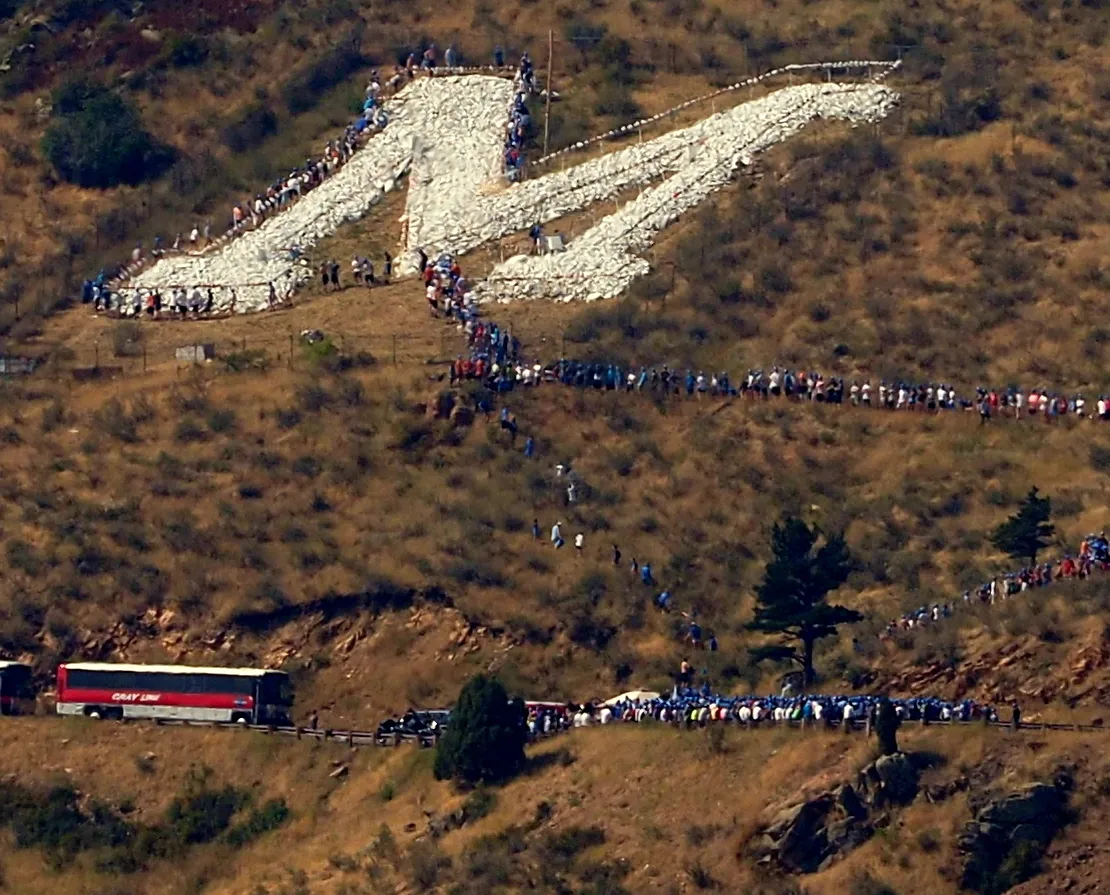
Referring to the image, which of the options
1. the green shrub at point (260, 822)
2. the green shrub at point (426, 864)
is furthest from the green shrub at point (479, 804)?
the green shrub at point (260, 822)

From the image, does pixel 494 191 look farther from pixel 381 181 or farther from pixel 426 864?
pixel 426 864

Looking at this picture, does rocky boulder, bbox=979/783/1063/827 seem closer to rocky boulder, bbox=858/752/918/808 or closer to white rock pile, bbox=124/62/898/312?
rocky boulder, bbox=858/752/918/808

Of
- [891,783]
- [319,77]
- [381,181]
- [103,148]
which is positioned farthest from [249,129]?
[891,783]

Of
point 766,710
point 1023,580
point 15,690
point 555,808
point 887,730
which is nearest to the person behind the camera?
point 887,730

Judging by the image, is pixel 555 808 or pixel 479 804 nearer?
pixel 555 808

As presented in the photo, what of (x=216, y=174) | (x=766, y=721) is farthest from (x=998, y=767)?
(x=216, y=174)

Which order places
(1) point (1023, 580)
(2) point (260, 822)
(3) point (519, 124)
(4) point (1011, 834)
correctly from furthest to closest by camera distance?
(3) point (519, 124), (2) point (260, 822), (1) point (1023, 580), (4) point (1011, 834)

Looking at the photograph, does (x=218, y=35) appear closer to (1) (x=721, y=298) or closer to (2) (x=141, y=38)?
(2) (x=141, y=38)
